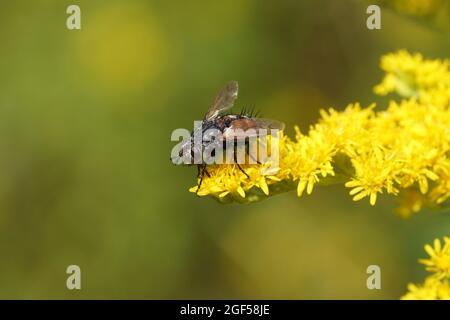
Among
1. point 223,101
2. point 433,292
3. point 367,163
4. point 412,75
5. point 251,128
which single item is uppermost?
point 412,75

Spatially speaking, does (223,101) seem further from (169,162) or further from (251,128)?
(169,162)

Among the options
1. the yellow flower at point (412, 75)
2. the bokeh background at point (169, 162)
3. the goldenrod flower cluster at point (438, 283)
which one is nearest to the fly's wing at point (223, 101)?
the yellow flower at point (412, 75)

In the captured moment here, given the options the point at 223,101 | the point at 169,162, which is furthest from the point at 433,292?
the point at 169,162

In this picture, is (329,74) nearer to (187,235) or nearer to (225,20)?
(225,20)

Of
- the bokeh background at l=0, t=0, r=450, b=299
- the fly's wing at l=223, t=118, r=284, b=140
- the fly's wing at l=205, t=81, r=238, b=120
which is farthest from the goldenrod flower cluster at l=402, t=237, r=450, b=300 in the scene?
the bokeh background at l=0, t=0, r=450, b=299
